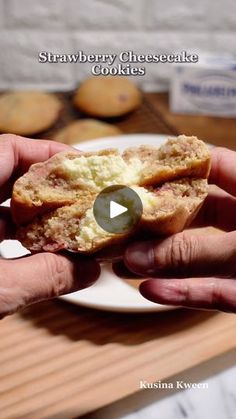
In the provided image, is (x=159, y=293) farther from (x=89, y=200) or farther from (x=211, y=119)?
(x=211, y=119)

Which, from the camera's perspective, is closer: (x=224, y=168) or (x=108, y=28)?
(x=224, y=168)

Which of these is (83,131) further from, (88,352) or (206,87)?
(88,352)

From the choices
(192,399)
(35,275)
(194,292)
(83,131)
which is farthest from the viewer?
(83,131)

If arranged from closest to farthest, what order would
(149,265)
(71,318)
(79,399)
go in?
(149,265) → (79,399) → (71,318)

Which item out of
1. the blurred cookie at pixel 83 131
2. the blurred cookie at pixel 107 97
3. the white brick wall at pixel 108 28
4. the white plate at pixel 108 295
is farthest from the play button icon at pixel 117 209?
the white brick wall at pixel 108 28

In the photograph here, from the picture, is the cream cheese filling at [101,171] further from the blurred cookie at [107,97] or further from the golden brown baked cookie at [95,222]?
the blurred cookie at [107,97]

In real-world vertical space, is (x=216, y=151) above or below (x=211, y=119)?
above

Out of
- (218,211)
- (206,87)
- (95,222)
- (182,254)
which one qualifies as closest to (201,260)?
(182,254)

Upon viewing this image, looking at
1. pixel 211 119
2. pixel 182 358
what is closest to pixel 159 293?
pixel 182 358
